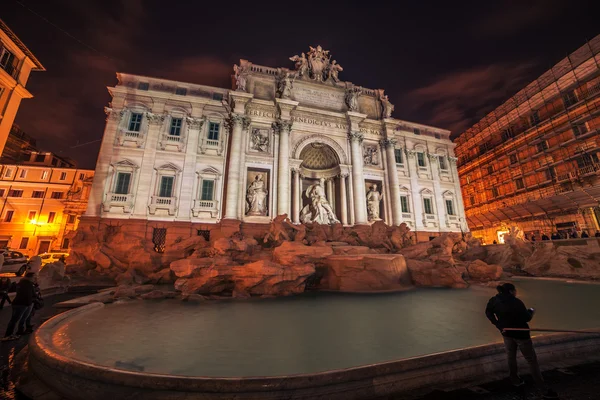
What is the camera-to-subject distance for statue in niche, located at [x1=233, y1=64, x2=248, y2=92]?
2020 cm

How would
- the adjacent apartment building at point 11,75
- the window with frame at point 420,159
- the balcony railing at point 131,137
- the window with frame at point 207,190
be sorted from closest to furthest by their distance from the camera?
1. the adjacent apartment building at point 11,75
2. the balcony railing at point 131,137
3. the window with frame at point 207,190
4. the window with frame at point 420,159

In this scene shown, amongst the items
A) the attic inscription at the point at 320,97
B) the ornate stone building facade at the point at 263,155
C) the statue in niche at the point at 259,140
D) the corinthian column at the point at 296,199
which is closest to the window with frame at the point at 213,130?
the ornate stone building facade at the point at 263,155

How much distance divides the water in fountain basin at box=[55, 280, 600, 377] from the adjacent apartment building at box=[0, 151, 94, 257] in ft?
105

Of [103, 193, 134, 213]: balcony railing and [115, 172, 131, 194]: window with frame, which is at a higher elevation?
[115, 172, 131, 194]: window with frame

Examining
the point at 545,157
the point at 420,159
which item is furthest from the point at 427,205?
the point at 545,157

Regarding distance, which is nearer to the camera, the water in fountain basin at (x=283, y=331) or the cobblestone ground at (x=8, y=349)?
the cobblestone ground at (x=8, y=349)

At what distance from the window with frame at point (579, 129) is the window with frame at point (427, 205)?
50.9ft

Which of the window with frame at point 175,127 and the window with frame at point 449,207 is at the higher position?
the window with frame at point 175,127

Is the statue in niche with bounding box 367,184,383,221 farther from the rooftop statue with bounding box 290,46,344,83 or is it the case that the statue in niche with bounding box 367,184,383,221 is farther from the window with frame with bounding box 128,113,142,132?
the window with frame with bounding box 128,113,142,132

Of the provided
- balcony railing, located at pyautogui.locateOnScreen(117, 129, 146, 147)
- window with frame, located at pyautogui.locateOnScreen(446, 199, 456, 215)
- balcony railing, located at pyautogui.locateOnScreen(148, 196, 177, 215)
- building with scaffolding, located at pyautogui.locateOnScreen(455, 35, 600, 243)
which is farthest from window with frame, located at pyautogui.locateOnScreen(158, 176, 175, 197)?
building with scaffolding, located at pyautogui.locateOnScreen(455, 35, 600, 243)

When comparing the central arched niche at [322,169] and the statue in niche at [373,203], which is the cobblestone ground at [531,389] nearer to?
the statue in niche at [373,203]

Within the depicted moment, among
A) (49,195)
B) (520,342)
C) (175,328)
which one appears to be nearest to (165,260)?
(175,328)

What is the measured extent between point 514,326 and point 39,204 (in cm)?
4537

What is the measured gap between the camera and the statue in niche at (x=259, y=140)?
20.2m
